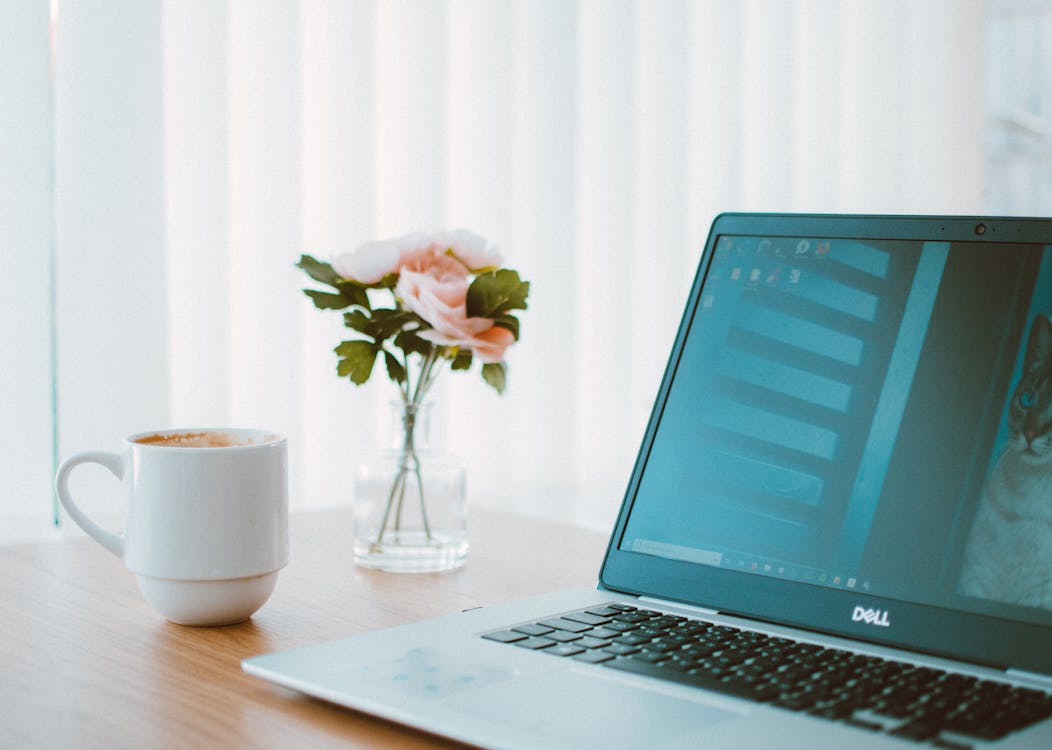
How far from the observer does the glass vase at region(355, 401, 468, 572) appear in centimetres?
100

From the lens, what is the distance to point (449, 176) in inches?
75.5

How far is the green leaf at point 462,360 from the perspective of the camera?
99 centimetres

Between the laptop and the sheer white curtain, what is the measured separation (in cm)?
92

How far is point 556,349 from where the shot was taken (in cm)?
209

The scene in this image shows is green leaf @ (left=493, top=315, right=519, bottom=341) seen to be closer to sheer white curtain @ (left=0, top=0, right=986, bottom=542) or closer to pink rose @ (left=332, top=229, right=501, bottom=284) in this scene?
pink rose @ (left=332, top=229, right=501, bottom=284)

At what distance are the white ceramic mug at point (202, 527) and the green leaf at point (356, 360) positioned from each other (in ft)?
0.54

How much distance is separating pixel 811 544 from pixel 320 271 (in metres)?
0.46

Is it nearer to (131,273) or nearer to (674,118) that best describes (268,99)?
(131,273)

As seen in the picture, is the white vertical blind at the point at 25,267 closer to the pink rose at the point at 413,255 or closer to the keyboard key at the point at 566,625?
the pink rose at the point at 413,255

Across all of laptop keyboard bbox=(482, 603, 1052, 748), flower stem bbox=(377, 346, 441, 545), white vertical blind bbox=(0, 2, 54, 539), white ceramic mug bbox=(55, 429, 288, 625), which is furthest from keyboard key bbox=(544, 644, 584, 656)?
white vertical blind bbox=(0, 2, 54, 539)

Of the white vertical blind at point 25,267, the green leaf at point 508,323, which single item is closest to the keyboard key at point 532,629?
the green leaf at point 508,323

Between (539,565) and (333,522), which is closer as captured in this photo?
(539,565)

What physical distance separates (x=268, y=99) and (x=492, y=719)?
1.26 metres

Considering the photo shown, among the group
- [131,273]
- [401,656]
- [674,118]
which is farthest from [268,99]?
[401,656]
